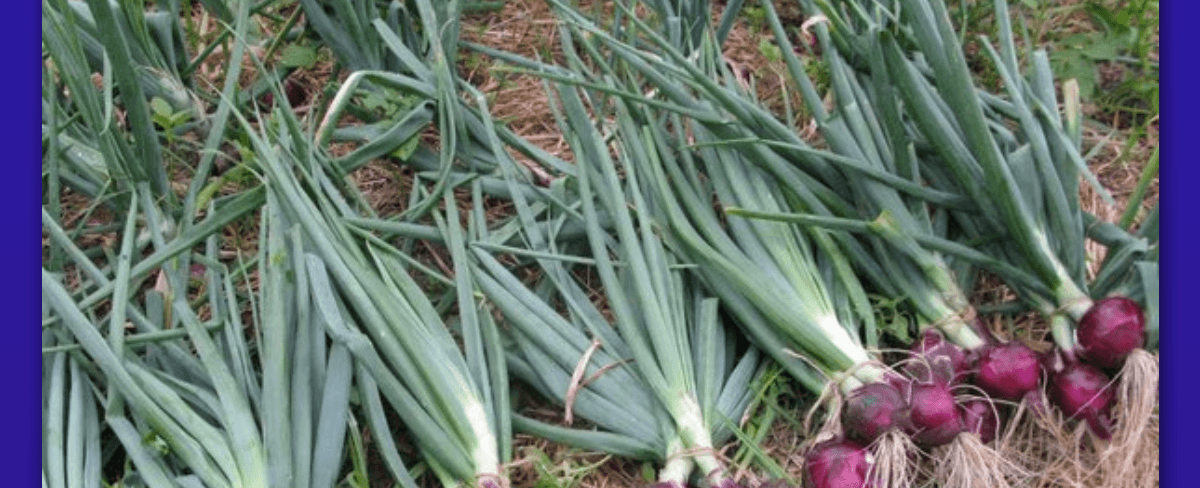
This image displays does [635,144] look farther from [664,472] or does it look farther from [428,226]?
[664,472]

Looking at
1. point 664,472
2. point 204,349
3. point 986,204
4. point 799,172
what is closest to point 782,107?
point 799,172

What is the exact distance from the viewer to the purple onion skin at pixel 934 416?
1.61 metres

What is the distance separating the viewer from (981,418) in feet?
5.52

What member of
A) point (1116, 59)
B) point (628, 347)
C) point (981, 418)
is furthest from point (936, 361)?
point (1116, 59)

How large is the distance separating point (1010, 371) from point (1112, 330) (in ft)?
0.42

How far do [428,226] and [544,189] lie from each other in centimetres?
18

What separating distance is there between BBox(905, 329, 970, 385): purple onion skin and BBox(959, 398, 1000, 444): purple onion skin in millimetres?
36

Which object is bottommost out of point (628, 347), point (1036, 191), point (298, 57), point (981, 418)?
point (981, 418)

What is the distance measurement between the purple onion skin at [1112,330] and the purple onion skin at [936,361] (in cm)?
15

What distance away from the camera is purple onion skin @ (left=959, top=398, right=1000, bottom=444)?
1.67 meters

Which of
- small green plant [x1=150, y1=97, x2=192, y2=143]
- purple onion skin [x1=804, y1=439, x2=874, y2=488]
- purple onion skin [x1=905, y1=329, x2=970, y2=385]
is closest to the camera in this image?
purple onion skin [x1=804, y1=439, x2=874, y2=488]

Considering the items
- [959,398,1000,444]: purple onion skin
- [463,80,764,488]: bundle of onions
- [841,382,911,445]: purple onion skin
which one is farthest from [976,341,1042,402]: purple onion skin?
[463,80,764,488]: bundle of onions

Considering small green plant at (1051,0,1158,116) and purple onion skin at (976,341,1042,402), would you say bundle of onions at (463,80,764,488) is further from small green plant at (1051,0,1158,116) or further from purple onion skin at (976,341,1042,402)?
small green plant at (1051,0,1158,116)

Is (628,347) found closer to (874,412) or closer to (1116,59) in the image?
(874,412)
